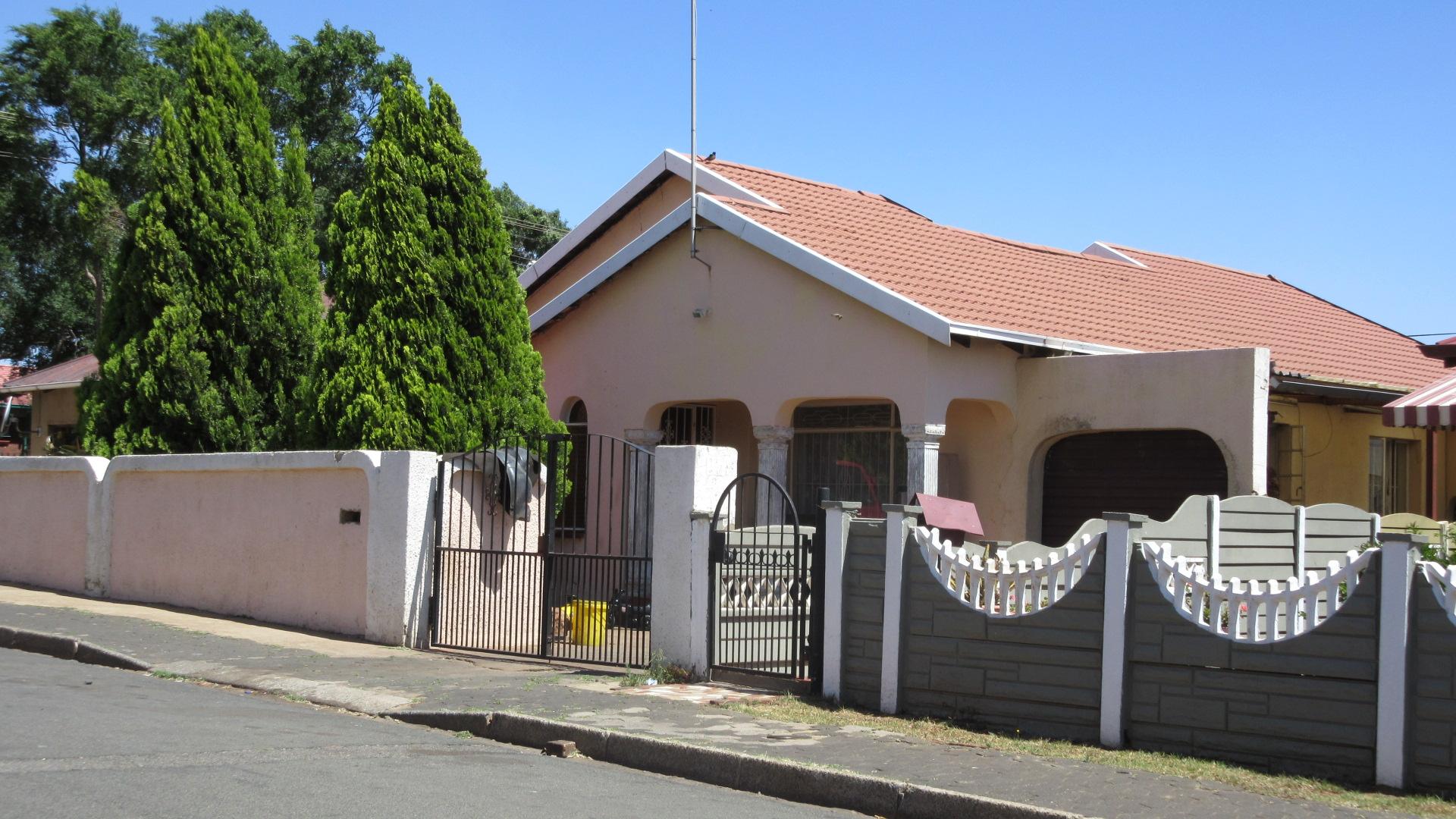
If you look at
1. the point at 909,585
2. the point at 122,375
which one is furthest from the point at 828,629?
the point at 122,375

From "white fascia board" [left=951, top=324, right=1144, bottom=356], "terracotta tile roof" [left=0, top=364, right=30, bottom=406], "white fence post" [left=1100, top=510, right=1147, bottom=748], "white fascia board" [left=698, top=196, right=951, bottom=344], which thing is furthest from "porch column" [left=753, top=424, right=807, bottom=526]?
"terracotta tile roof" [left=0, top=364, right=30, bottom=406]

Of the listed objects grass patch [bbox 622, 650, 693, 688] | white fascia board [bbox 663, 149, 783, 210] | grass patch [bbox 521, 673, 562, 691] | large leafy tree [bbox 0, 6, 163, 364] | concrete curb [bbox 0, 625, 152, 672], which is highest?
large leafy tree [bbox 0, 6, 163, 364]

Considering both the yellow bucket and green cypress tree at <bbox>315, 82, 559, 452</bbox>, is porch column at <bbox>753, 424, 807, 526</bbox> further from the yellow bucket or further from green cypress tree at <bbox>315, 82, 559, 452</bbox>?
the yellow bucket

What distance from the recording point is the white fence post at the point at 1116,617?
794 centimetres

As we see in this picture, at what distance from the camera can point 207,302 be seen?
1709 centimetres

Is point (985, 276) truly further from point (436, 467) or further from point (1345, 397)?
point (436, 467)

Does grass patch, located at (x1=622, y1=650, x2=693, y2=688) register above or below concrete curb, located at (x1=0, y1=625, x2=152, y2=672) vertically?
above

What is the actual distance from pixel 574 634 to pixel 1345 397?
10060 millimetres

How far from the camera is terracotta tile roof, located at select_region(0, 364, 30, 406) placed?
4409 cm

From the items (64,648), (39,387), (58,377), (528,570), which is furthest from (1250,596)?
(58,377)

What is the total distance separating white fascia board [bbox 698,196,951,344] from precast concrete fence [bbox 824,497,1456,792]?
13.9ft

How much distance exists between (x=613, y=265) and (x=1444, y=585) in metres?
12.1

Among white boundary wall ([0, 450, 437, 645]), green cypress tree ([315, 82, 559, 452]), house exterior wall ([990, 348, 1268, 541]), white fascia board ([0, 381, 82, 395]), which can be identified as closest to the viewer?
white boundary wall ([0, 450, 437, 645])

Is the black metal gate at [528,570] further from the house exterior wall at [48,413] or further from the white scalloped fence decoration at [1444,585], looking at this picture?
the house exterior wall at [48,413]
